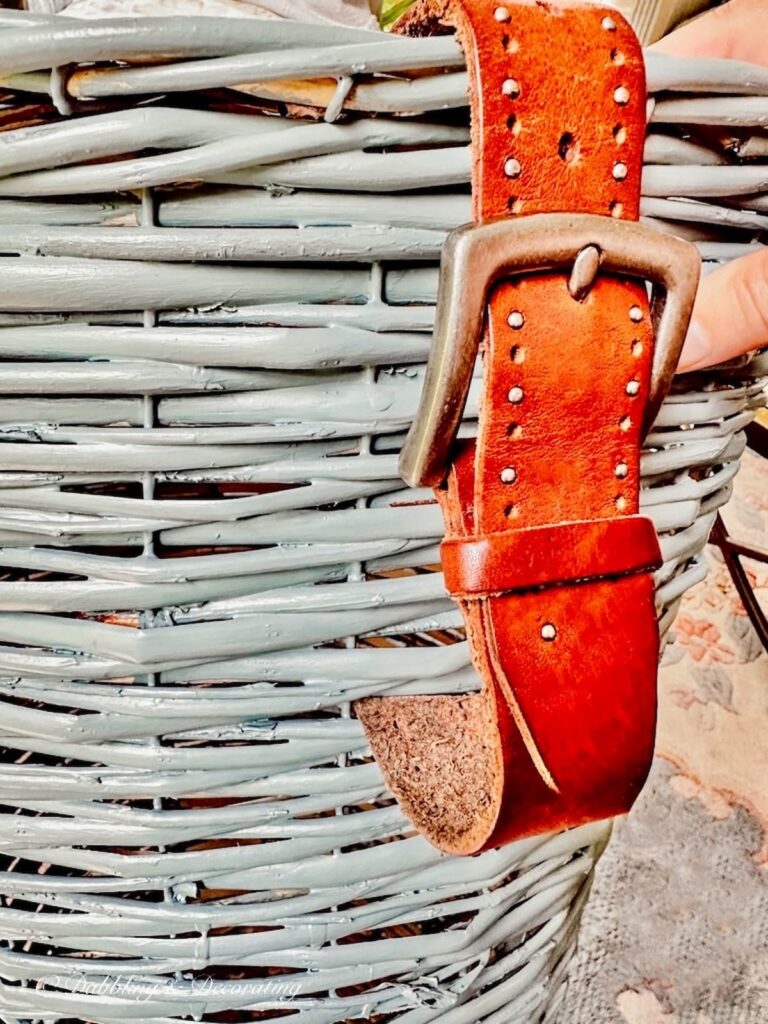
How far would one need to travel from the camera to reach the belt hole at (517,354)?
21cm

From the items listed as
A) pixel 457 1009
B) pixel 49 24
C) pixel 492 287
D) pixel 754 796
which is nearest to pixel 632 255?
pixel 492 287

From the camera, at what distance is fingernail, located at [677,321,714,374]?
251 millimetres

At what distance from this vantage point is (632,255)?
0.21 meters

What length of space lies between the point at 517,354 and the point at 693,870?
60 centimetres

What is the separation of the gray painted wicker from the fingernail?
2 cm

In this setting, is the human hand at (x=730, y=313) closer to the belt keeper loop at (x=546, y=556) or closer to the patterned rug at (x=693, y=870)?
the belt keeper loop at (x=546, y=556)

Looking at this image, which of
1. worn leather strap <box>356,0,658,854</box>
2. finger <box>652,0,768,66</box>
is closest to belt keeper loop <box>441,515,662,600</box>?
worn leather strap <box>356,0,658,854</box>

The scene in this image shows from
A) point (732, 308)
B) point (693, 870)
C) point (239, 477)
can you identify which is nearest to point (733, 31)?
point (732, 308)

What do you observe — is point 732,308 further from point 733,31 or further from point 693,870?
point 693,870

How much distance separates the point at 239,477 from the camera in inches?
9.5

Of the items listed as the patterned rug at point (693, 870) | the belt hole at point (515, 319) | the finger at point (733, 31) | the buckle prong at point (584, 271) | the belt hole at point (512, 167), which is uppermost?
the finger at point (733, 31)

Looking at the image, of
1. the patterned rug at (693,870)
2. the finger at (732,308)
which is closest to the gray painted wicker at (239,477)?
the finger at (732,308)

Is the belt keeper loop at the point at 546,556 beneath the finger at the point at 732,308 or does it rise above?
beneath

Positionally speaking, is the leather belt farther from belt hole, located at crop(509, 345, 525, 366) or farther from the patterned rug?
the patterned rug
